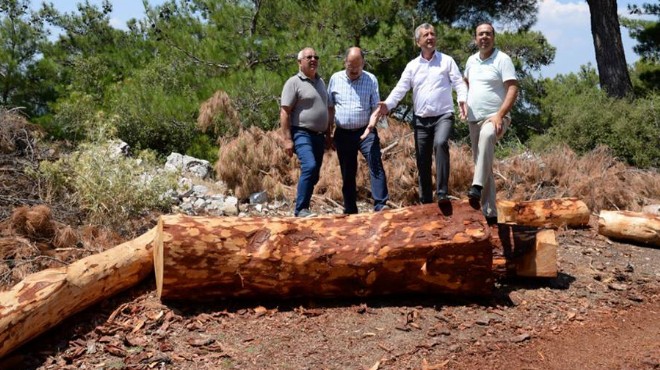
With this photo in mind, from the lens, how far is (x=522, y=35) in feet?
40.9

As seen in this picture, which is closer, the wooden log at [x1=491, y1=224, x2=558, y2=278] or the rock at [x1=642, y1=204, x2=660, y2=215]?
the wooden log at [x1=491, y1=224, x2=558, y2=278]

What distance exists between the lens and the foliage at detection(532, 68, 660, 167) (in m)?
9.05

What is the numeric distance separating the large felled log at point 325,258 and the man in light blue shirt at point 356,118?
950mm

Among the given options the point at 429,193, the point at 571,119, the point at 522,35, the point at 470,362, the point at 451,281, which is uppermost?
the point at 522,35

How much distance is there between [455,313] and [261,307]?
1.34 m

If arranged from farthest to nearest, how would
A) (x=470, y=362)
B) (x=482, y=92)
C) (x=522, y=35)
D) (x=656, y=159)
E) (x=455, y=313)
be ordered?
(x=522, y=35) → (x=656, y=159) → (x=482, y=92) → (x=455, y=313) → (x=470, y=362)

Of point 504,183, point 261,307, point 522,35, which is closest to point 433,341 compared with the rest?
point 261,307

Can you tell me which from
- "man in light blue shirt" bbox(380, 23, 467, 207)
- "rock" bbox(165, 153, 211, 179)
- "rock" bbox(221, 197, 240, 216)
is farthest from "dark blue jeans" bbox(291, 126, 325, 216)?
"rock" bbox(165, 153, 211, 179)

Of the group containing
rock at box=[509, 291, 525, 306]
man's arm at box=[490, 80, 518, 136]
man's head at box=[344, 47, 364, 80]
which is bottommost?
rock at box=[509, 291, 525, 306]

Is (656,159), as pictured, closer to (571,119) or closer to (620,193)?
(571,119)

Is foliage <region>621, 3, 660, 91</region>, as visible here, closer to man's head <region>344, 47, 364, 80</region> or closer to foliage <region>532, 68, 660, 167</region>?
foliage <region>532, 68, 660, 167</region>

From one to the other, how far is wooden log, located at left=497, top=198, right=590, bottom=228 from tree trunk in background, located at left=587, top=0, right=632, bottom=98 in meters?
6.21

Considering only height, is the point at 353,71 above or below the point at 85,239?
above

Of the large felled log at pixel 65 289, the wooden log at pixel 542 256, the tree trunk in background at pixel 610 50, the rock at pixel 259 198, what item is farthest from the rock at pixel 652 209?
the large felled log at pixel 65 289
